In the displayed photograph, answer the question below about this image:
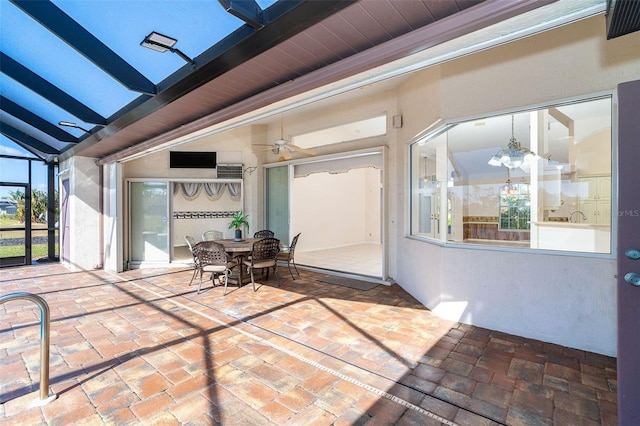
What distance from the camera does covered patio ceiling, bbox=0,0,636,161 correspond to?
5.90ft

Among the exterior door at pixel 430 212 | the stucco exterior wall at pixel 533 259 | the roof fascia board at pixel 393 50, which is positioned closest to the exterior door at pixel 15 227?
the roof fascia board at pixel 393 50

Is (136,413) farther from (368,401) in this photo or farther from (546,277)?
(546,277)

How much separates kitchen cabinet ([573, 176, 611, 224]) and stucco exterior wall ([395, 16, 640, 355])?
0.43 meters

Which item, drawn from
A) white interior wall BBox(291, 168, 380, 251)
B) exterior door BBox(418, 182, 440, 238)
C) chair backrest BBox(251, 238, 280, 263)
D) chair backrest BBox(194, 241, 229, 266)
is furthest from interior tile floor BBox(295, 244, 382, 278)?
chair backrest BBox(194, 241, 229, 266)

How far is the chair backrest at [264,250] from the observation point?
468 cm

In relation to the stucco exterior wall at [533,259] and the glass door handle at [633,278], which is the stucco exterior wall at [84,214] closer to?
the stucco exterior wall at [533,259]

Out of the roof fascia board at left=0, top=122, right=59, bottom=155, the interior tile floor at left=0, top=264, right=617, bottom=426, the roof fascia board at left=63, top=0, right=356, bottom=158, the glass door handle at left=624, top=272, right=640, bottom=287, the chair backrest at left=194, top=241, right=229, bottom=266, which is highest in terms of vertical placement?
the roof fascia board at left=0, top=122, right=59, bottom=155

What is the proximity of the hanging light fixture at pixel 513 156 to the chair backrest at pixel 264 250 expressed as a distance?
135 inches

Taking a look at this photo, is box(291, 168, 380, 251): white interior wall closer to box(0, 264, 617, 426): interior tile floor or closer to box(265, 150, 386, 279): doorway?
box(265, 150, 386, 279): doorway

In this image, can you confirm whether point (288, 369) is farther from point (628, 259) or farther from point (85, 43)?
point (85, 43)

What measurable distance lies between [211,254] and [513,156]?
4377mm

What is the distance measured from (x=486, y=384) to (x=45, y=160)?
919 centimetres

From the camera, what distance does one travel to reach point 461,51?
194 cm

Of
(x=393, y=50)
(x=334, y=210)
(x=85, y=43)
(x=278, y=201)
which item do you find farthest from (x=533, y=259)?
(x=334, y=210)
